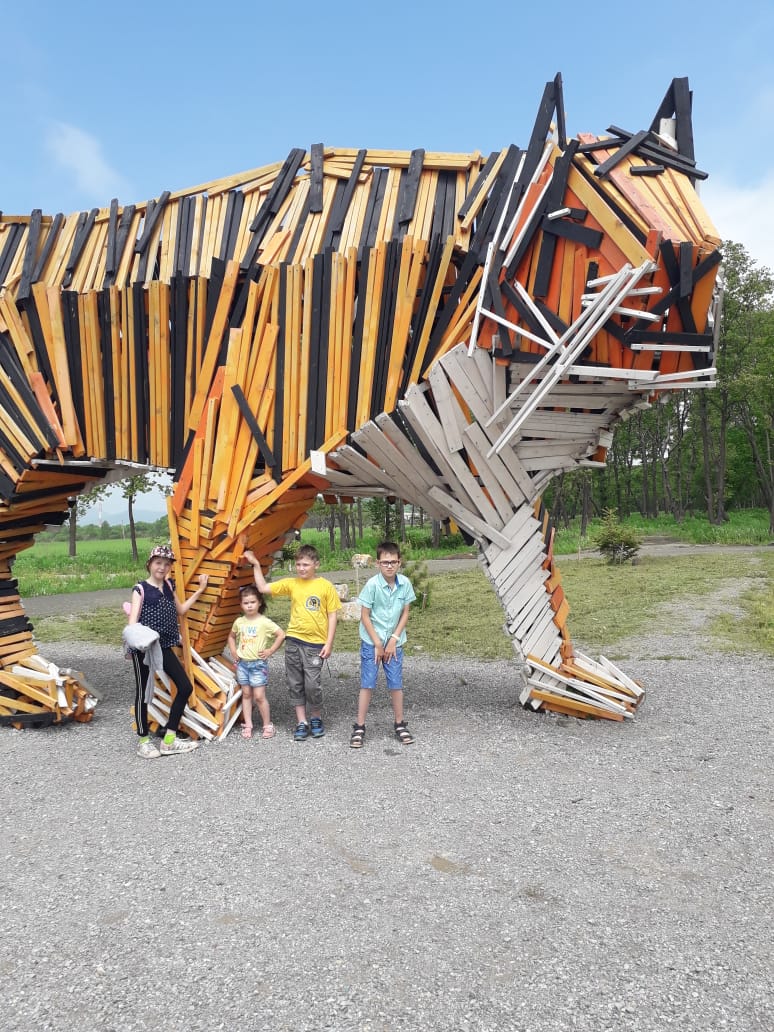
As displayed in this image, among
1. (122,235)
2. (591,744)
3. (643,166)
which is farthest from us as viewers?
(122,235)

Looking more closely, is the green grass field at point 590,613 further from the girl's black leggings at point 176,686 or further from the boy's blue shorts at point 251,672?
the girl's black leggings at point 176,686

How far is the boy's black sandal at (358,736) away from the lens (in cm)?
493

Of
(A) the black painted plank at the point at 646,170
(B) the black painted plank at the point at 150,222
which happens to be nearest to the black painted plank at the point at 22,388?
(B) the black painted plank at the point at 150,222

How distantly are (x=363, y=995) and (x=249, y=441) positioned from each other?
366cm

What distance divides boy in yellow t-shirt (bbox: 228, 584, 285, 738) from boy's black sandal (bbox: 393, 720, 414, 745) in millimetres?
913

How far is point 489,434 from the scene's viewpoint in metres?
5.06

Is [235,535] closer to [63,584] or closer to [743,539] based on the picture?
[63,584]

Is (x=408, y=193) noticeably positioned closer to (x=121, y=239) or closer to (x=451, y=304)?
(x=451, y=304)

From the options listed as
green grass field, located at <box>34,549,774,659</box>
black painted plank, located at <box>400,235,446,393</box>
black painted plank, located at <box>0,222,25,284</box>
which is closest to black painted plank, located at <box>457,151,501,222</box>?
black painted plank, located at <box>400,235,446,393</box>

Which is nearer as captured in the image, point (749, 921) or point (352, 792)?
point (749, 921)

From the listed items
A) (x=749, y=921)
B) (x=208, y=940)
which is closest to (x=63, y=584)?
(x=208, y=940)

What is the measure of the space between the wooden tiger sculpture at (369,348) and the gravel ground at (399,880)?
0.79 m

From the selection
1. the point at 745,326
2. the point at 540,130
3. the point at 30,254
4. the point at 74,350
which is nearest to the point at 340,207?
the point at 540,130

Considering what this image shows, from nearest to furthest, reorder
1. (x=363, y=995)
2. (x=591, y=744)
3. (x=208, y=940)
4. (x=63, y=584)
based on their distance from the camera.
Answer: (x=363, y=995) → (x=208, y=940) → (x=591, y=744) → (x=63, y=584)
